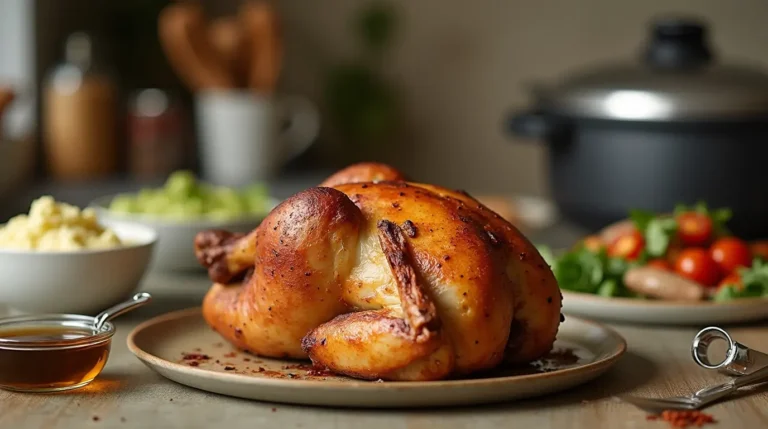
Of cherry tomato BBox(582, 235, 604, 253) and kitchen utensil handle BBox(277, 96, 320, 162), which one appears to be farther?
kitchen utensil handle BBox(277, 96, 320, 162)

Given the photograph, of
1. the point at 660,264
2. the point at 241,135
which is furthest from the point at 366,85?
the point at 660,264

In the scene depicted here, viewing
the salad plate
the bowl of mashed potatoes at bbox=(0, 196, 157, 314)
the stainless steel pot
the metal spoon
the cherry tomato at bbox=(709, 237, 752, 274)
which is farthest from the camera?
the stainless steel pot

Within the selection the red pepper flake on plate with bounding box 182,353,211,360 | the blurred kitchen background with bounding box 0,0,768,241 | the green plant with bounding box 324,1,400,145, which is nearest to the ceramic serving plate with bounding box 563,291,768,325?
the red pepper flake on plate with bounding box 182,353,211,360

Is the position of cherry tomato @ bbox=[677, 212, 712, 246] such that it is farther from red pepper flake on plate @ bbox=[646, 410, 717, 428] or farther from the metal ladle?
red pepper flake on plate @ bbox=[646, 410, 717, 428]

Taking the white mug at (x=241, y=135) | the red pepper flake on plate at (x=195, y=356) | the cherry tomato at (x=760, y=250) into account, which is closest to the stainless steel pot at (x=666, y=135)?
the cherry tomato at (x=760, y=250)

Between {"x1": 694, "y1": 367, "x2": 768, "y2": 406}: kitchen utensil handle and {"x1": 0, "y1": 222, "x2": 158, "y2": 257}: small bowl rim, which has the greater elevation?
{"x1": 0, "y1": 222, "x2": 158, "y2": 257}: small bowl rim

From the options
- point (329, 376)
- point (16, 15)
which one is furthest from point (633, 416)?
point (16, 15)

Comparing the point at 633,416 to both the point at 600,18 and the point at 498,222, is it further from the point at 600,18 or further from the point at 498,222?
the point at 600,18

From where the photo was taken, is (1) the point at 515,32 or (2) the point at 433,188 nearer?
(2) the point at 433,188
